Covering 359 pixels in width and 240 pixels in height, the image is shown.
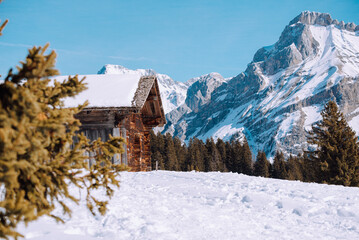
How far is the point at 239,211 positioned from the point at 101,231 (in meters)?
3.82

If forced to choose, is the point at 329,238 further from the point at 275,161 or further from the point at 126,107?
the point at 275,161

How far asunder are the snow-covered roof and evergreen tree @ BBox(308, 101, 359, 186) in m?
16.6

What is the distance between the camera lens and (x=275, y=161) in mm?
80875

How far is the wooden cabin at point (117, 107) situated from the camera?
48.3 ft

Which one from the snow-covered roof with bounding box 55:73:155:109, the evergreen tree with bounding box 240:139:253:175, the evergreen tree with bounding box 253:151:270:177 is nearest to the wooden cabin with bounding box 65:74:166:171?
the snow-covered roof with bounding box 55:73:155:109

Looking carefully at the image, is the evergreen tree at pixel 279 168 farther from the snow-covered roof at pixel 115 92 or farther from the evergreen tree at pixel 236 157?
the snow-covered roof at pixel 115 92

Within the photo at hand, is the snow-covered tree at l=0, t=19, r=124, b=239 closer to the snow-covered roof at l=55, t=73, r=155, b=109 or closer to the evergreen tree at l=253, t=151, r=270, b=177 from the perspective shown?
the snow-covered roof at l=55, t=73, r=155, b=109

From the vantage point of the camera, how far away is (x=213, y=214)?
308 inches

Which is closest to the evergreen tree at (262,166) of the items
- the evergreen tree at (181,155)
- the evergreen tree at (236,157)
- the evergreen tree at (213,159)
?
the evergreen tree at (236,157)

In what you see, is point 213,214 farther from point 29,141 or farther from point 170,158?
point 170,158

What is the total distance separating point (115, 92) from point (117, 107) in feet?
3.91

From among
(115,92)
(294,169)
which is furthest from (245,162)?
(115,92)

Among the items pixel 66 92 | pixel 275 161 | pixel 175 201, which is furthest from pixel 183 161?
pixel 66 92

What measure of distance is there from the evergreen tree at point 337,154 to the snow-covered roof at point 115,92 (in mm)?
16631
